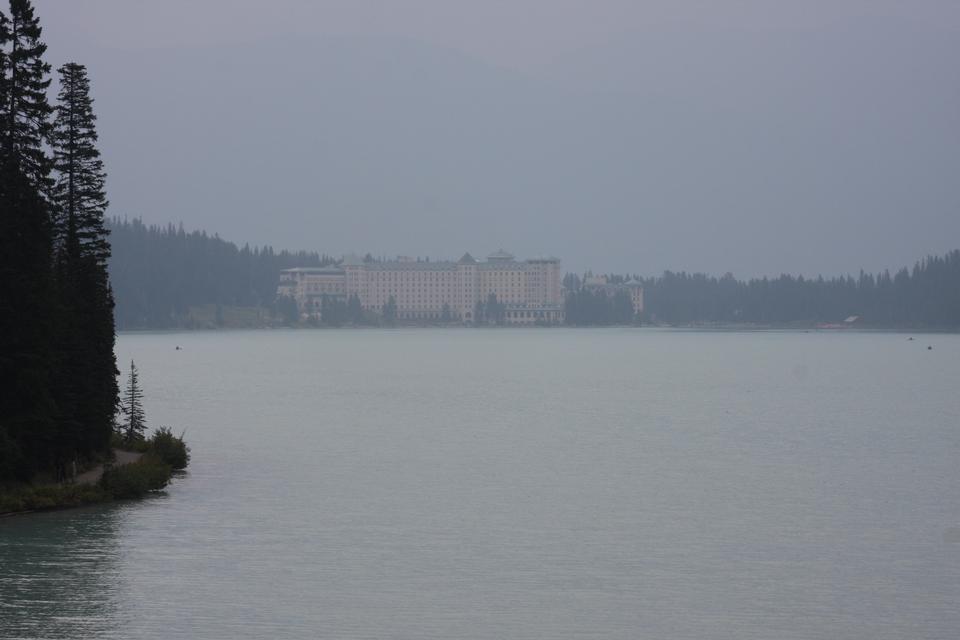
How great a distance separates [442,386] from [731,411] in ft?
100

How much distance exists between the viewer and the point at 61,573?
97.3 feet

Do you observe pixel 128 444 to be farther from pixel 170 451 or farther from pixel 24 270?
pixel 24 270

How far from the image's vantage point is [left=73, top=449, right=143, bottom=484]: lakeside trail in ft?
129

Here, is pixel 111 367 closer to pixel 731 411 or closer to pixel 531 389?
pixel 731 411

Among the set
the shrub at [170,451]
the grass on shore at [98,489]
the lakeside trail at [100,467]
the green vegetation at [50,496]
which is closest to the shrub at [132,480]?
the grass on shore at [98,489]

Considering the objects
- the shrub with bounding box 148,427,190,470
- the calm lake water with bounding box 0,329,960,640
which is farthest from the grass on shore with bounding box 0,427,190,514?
the shrub with bounding box 148,427,190,470

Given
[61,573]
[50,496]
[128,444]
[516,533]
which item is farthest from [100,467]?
[516,533]

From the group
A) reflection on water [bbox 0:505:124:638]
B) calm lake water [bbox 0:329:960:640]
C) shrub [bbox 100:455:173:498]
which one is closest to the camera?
reflection on water [bbox 0:505:124:638]

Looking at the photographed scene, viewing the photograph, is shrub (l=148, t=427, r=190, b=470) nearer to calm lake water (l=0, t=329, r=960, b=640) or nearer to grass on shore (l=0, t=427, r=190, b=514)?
calm lake water (l=0, t=329, r=960, b=640)

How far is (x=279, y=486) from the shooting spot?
144 feet

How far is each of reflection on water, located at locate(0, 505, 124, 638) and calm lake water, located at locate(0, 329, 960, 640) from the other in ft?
0.26

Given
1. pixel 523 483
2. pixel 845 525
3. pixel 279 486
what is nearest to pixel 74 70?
pixel 279 486

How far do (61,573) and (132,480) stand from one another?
29.4 ft

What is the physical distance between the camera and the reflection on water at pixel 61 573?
25.3 metres
